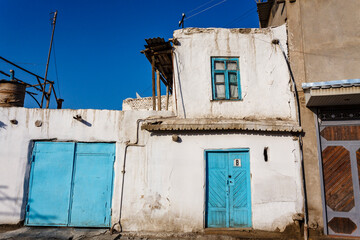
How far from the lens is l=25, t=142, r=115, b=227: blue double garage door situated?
6.68 metres

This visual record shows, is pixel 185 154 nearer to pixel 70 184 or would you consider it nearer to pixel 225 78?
pixel 225 78

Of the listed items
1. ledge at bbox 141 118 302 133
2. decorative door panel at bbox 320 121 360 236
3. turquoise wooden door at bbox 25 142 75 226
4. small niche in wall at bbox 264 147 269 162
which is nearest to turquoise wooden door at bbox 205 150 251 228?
small niche in wall at bbox 264 147 269 162

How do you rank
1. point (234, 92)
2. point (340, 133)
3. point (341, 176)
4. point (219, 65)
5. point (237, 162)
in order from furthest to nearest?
point (219, 65), point (234, 92), point (237, 162), point (340, 133), point (341, 176)

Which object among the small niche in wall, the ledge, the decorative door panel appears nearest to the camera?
the decorative door panel

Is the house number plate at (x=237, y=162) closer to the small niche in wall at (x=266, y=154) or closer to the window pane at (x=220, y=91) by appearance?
the small niche in wall at (x=266, y=154)

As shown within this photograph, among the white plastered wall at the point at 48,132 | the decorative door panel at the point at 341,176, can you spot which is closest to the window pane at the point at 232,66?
the white plastered wall at the point at 48,132

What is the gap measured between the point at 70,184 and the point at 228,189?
4787 millimetres

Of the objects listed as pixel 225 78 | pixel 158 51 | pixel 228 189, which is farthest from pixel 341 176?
pixel 158 51

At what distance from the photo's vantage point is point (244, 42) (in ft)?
24.8

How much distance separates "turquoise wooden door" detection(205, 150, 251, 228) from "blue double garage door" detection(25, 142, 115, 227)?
3.03 metres

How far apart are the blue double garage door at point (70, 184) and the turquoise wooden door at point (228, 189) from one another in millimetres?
3031

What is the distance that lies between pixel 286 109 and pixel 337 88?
1.49m

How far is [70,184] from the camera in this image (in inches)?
270

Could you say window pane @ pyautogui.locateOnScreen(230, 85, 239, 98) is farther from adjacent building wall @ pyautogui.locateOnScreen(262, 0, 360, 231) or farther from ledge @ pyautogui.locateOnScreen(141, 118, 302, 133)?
adjacent building wall @ pyautogui.locateOnScreen(262, 0, 360, 231)
